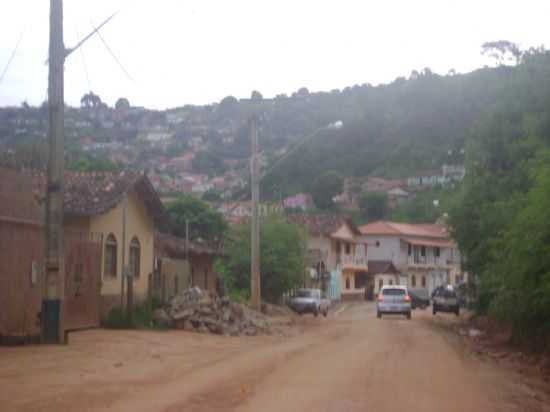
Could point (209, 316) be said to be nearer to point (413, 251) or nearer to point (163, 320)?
point (163, 320)

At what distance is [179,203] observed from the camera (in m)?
55.3

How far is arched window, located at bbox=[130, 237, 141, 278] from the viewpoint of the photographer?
104ft

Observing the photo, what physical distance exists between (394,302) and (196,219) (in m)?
15.7

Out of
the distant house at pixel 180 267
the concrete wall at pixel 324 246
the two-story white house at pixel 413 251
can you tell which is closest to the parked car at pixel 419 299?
the concrete wall at pixel 324 246

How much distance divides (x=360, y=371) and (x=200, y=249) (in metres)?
27.7

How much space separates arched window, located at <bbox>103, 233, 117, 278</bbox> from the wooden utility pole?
9407 millimetres

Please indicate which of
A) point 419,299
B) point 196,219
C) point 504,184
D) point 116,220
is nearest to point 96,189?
point 116,220

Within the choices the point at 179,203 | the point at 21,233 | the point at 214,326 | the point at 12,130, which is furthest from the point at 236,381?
the point at 12,130

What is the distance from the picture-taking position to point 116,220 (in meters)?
30.0

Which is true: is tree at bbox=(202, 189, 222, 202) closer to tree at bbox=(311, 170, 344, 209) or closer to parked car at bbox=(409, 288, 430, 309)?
tree at bbox=(311, 170, 344, 209)

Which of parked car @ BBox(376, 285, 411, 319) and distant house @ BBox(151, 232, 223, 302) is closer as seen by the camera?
distant house @ BBox(151, 232, 223, 302)

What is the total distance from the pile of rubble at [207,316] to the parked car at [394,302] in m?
15.2

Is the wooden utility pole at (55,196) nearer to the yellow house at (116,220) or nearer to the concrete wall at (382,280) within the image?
the yellow house at (116,220)

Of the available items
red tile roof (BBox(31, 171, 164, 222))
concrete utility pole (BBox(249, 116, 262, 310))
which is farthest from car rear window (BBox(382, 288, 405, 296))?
red tile roof (BBox(31, 171, 164, 222))
